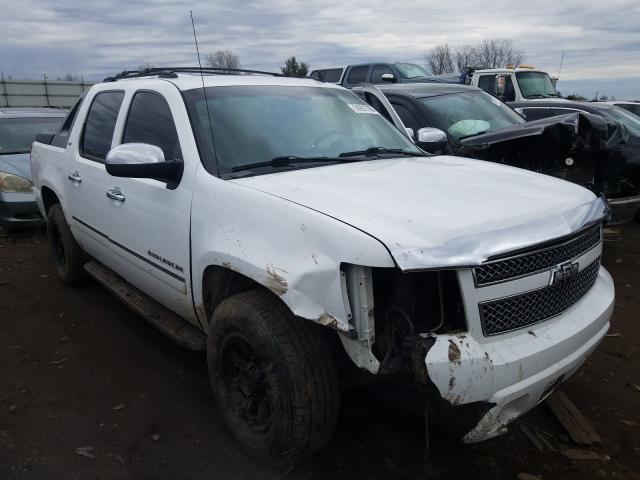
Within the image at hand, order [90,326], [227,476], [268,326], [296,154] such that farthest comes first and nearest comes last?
[90,326] → [296,154] → [227,476] → [268,326]

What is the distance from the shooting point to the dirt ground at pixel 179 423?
276cm

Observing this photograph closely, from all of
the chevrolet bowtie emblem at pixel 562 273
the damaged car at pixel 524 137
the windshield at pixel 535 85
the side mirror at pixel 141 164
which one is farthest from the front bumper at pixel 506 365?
the windshield at pixel 535 85

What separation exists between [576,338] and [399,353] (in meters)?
0.88

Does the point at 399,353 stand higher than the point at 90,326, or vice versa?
the point at 399,353

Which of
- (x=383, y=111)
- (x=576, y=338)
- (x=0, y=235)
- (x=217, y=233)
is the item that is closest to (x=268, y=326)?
(x=217, y=233)

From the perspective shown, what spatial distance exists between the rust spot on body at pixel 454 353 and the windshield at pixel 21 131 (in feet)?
24.7

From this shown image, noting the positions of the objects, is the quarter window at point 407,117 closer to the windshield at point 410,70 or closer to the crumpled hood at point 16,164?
the crumpled hood at point 16,164

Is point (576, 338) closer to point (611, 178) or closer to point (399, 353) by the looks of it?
point (399, 353)

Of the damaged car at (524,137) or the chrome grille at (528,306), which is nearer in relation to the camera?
the chrome grille at (528,306)

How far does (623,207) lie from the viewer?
5883 mm

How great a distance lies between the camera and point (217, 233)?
2771mm

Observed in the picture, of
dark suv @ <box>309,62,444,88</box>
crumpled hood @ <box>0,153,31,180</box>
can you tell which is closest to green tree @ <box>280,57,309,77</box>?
dark suv @ <box>309,62,444,88</box>

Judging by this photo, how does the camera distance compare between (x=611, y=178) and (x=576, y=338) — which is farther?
(x=611, y=178)

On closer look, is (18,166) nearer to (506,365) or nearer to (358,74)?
(506,365)
